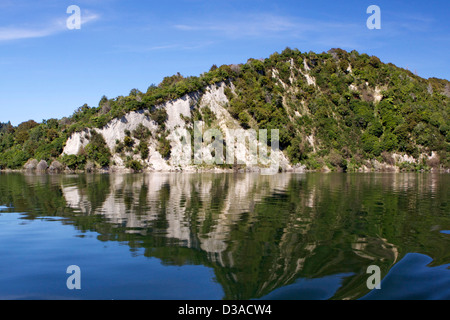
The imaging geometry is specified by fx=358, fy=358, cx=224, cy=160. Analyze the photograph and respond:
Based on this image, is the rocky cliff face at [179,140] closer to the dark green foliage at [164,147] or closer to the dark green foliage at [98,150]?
the dark green foliage at [164,147]

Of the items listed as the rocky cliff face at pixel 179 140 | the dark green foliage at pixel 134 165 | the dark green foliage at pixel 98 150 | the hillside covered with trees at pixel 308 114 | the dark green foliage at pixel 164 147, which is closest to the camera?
the dark green foliage at pixel 134 165

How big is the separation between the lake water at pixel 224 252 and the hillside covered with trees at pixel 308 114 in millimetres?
62542

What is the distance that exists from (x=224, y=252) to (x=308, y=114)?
9033 cm

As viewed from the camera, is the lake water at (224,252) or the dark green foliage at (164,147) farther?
the dark green foliage at (164,147)

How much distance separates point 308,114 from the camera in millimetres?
97000

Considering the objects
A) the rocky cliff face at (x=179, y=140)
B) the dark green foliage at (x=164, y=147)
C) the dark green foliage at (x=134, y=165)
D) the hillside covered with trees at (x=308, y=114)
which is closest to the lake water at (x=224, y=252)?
the dark green foliage at (x=134, y=165)

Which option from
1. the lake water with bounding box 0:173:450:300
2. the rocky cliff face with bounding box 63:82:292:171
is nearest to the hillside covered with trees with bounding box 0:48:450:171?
the rocky cliff face with bounding box 63:82:292:171

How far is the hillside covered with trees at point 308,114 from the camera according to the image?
82062mm

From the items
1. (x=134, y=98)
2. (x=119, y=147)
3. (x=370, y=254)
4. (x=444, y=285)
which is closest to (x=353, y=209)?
(x=370, y=254)

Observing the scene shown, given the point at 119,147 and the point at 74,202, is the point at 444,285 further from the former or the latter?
the point at 119,147

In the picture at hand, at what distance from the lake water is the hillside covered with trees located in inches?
2462

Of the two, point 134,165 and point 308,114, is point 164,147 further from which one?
point 308,114

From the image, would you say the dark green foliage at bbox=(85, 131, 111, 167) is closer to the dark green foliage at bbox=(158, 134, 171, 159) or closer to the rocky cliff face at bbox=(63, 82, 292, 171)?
the rocky cliff face at bbox=(63, 82, 292, 171)

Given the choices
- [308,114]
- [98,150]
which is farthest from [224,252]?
[308,114]
